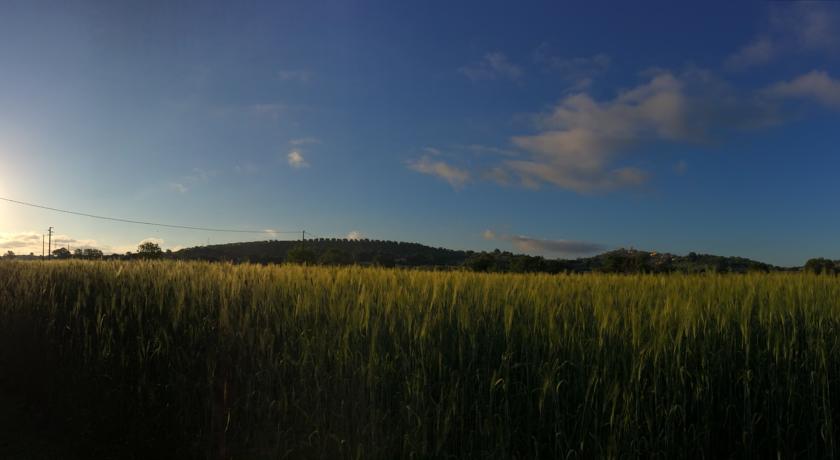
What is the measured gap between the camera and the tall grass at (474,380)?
2.63 meters

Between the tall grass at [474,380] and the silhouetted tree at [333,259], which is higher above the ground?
the silhouetted tree at [333,259]

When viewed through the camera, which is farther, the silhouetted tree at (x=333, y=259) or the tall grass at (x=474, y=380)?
the silhouetted tree at (x=333, y=259)

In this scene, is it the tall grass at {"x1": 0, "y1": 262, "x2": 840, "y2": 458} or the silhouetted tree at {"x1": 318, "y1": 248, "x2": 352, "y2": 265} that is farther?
the silhouetted tree at {"x1": 318, "y1": 248, "x2": 352, "y2": 265}

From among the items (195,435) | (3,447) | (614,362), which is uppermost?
(614,362)

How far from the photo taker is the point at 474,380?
Result: 2838 mm

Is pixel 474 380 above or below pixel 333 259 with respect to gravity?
below

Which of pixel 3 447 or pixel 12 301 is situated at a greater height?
pixel 12 301

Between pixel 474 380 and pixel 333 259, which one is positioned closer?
pixel 474 380

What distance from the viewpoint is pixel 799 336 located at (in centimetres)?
351

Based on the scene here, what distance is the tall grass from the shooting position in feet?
8.64

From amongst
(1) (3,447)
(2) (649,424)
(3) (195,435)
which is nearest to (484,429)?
(2) (649,424)

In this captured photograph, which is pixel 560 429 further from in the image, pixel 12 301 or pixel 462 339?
pixel 12 301

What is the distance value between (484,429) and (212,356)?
88.6 inches

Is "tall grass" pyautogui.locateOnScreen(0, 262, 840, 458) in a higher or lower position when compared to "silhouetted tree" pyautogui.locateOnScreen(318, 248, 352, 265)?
lower
